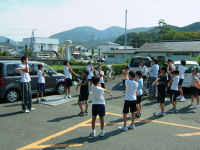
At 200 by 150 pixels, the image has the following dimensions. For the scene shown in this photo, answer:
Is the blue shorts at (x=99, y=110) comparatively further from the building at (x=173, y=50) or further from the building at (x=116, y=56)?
the building at (x=116, y=56)

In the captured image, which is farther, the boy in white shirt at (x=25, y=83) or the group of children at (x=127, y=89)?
the boy in white shirt at (x=25, y=83)

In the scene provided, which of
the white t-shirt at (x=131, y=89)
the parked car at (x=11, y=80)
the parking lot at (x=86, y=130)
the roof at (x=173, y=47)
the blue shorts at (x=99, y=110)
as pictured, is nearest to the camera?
the parking lot at (x=86, y=130)

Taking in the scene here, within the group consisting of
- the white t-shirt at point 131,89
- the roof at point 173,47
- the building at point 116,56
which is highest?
the roof at point 173,47

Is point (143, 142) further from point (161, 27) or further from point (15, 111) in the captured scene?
point (161, 27)

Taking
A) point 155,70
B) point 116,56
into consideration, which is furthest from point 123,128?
point 116,56

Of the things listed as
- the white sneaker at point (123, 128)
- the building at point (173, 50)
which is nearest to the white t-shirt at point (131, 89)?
the white sneaker at point (123, 128)

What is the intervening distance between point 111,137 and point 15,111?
4.17m

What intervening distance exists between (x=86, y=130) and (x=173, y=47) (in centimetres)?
3636

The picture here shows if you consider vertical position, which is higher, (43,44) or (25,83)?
(43,44)

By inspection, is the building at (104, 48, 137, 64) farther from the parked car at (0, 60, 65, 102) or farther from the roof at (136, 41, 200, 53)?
the parked car at (0, 60, 65, 102)

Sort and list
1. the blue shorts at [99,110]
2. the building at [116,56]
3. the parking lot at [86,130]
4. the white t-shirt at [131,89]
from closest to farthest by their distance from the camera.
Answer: the parking lot at [86,130] → the blue shorts at [99,110] → the white t-shirt at [131,89] → the building at [116,56]

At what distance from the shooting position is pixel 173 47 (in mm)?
38156

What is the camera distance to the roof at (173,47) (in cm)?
3575

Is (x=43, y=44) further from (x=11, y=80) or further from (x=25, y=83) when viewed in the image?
(x=25, y=83)
